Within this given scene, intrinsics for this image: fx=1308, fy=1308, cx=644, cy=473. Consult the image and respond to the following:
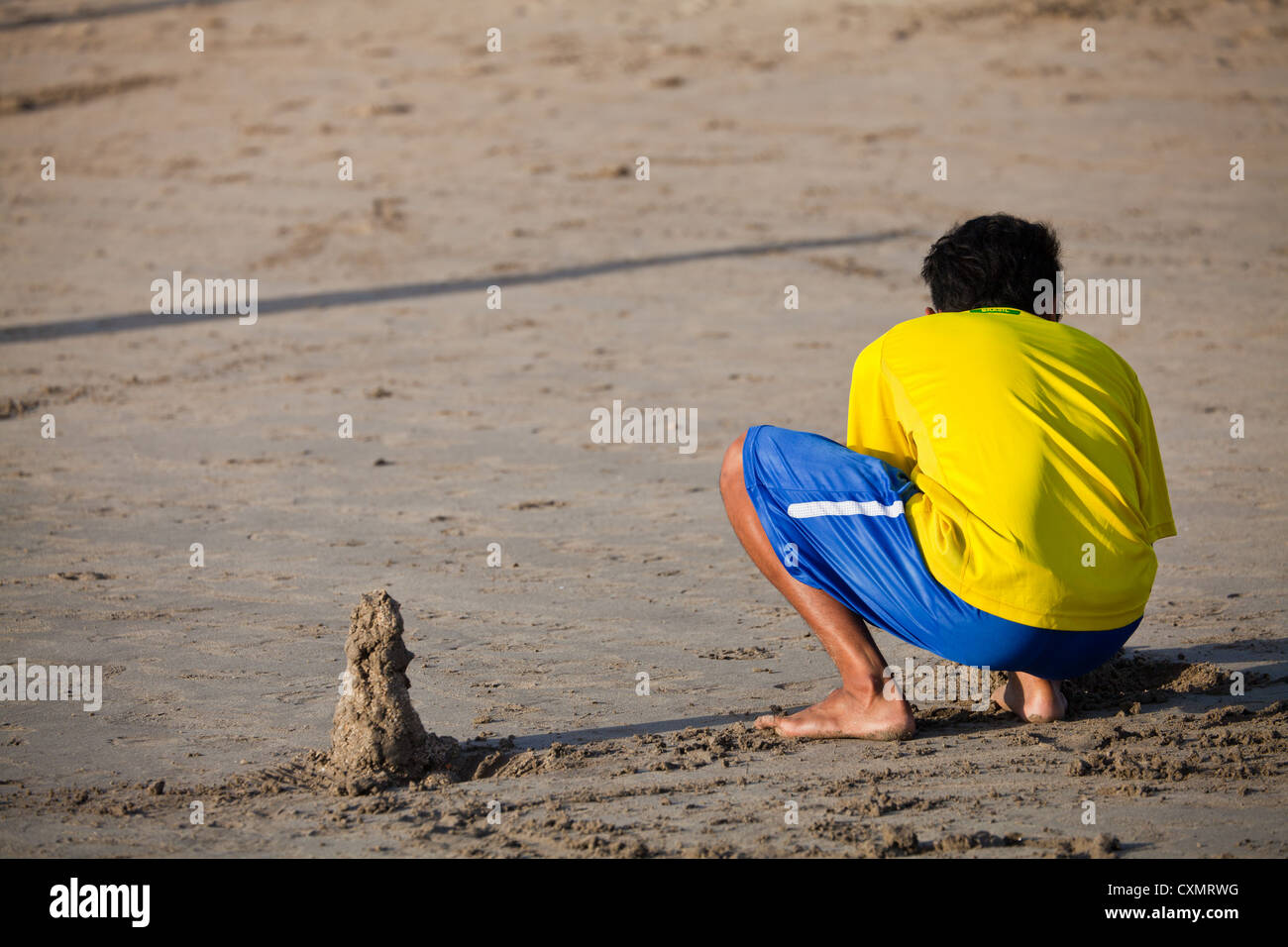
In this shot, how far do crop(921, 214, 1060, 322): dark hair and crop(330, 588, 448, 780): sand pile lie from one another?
1658 mm

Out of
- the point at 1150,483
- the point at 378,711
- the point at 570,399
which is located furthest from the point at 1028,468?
the point at 570,399

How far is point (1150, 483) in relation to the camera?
320 cm

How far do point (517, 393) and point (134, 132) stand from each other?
872 centimetres

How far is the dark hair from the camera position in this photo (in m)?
3.31

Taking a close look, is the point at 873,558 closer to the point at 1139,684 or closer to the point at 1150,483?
the point at 1150,483

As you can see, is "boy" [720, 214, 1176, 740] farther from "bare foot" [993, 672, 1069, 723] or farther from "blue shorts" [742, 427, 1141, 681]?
"bare foot" [993, 672, 1069, 723]

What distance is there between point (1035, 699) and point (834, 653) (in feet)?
1.96

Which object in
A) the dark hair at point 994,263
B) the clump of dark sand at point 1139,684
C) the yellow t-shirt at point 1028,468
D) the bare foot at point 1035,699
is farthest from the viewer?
the clump of dark sand at point 1139,684

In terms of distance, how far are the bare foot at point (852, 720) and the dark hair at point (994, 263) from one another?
1059mm

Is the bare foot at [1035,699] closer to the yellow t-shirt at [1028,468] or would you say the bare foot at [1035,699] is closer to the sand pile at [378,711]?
the yellow t-shirt at [1028,468]

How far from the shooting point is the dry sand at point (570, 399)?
322 centimetres

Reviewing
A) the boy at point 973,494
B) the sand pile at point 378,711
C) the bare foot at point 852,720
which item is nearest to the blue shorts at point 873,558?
the boy at point 973,494

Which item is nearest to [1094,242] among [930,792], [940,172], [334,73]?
[940,172]

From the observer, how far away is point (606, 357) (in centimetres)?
770
